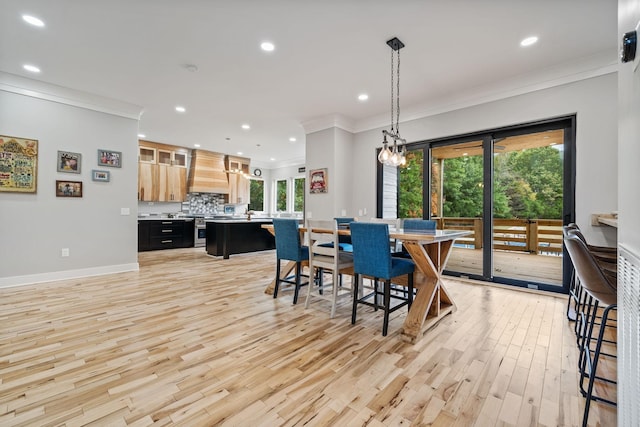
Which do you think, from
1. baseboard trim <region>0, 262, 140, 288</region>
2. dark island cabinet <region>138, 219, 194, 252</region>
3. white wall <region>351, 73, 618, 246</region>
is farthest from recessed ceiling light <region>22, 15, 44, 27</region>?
white wall <region>351, 73, 618, 246</region>

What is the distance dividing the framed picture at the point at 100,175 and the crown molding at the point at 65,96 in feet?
3.11

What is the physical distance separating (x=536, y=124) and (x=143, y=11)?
4488 mm

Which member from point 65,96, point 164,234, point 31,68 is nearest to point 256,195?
point 164,234

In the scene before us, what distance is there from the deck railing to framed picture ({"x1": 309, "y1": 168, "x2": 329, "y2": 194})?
2.20m

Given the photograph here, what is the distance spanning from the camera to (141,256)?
6133 millimetres

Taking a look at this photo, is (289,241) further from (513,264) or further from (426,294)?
(513,264)

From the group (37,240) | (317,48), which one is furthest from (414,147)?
(37,240)

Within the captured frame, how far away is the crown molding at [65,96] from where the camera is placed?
12.1ft

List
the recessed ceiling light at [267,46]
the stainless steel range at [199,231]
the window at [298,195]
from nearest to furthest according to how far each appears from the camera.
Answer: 1. the recessed ceiling light at [267,46]
2. the stainless steel range at [199,231]
3. the window at [298,195]

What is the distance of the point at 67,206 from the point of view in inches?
161

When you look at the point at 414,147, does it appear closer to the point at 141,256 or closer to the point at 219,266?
the point at 219,266

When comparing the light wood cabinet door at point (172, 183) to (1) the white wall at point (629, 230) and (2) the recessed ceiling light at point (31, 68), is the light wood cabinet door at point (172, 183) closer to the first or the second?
(2) the recessed ceiling light at point (31, 68)

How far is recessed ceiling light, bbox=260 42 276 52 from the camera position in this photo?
9.44 feet

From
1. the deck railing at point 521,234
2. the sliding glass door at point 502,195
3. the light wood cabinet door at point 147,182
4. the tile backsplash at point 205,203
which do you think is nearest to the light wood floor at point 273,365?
the sliding glass door at point 502,195
